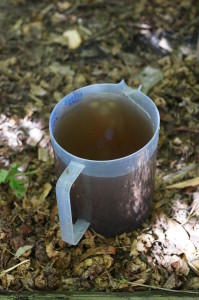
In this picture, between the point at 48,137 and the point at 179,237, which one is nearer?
the point at 179,237

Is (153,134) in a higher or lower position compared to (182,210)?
higher

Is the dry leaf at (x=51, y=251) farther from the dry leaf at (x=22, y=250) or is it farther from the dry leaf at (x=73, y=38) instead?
the dry leaf at (x=73, y=38)

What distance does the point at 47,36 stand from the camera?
2391mm

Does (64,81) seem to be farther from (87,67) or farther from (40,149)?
(40,149)

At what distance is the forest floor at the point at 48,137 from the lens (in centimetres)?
155

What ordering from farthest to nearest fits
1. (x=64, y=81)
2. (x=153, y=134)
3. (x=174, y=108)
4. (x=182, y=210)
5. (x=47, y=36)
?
(x=47, y=36) → (x=64, y=81) → (x=174, y=108) → (x=182, y=210) → (x=153, y=134)

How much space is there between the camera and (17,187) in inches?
67.7

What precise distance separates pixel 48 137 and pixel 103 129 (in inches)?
14.5

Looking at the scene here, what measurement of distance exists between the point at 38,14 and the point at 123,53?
511mm

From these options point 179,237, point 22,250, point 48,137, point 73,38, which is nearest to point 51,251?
point 22,250

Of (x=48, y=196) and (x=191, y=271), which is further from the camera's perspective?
(x=48, y=196)

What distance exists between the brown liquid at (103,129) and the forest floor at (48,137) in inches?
8.9

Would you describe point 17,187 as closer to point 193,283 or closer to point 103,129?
point 103,129

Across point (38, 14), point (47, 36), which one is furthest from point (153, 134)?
point (38, 14)
